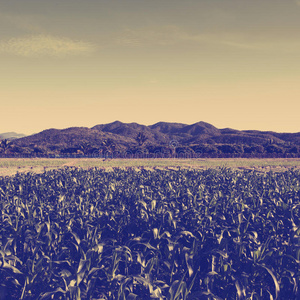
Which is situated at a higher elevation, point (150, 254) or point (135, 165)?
point (150, 254)

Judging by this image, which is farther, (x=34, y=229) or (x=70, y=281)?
(x=34, y=229)

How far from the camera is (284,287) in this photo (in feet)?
18.4

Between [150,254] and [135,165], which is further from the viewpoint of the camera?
[135,165]

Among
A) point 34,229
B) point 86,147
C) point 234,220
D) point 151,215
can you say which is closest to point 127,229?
point 151,215

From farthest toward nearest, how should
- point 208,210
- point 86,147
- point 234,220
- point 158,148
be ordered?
point 158,148, point 86,147, point 208,210, point 234,220

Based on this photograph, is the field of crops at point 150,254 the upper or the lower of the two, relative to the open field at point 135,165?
upper

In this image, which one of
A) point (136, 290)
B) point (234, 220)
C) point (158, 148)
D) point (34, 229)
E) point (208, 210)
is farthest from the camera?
point (158, 148)

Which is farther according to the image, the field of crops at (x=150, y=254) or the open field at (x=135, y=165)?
the open field at (x=135, y=165)

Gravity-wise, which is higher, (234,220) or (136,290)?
(234,220)

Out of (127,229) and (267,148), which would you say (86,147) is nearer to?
(267,148)

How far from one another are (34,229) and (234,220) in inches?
237

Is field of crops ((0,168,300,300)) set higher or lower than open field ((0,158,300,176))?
higher

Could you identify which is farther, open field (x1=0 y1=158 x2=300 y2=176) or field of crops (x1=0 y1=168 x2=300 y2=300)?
open field (x1=0 y1=158 x2=300 y2=176)

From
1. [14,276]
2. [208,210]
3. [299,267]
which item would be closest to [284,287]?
[299,267]
